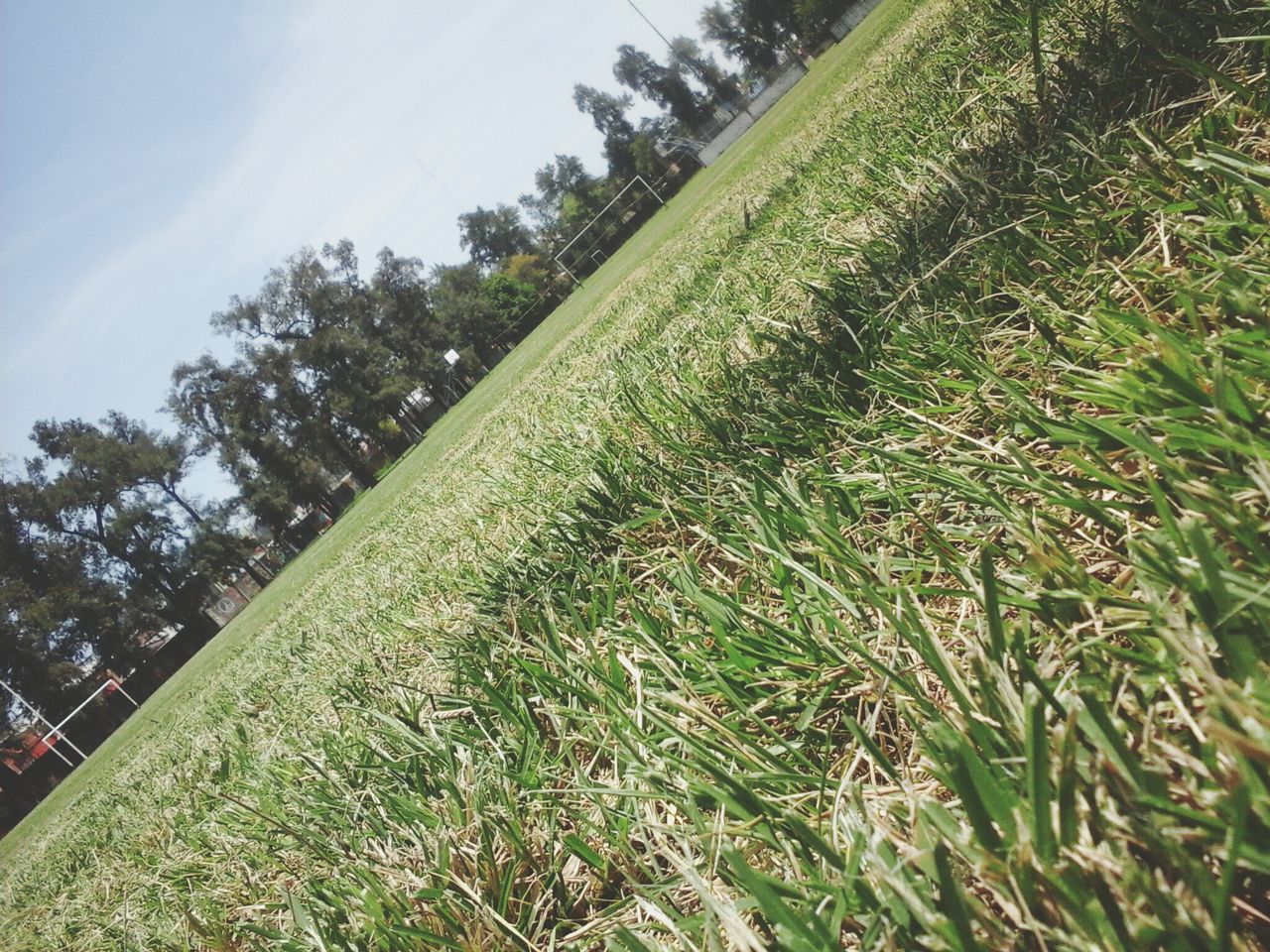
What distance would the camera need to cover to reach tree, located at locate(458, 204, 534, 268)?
9669 cm

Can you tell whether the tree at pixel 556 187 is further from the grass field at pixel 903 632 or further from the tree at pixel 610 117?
the grass field at pixel 903 632

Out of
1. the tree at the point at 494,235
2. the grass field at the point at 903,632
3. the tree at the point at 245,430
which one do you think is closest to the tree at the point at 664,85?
the tree at the point at 494,235

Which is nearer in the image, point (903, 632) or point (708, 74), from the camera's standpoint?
point (903, 632)

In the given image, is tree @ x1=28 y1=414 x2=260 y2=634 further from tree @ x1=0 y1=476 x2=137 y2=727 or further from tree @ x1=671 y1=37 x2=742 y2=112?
tree @ x1=671 y1=37 x2=742 y2=112

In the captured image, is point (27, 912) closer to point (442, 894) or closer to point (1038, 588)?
point (442, 894)

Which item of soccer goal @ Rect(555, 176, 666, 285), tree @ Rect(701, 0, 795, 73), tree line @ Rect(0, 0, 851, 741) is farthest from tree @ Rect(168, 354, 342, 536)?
tree @ Rect(701, 0, 795, 73)

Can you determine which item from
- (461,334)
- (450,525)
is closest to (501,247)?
(461,334)

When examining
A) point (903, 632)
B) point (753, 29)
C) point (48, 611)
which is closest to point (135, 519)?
point (48, 611)

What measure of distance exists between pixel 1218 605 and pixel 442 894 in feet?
3.55

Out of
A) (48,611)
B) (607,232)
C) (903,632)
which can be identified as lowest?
(903,632)

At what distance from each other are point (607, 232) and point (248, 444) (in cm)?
3887

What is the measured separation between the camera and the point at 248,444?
59.8 metres

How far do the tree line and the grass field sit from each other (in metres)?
61.4

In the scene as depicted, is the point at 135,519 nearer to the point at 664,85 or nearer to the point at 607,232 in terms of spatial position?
the point at 607,232
